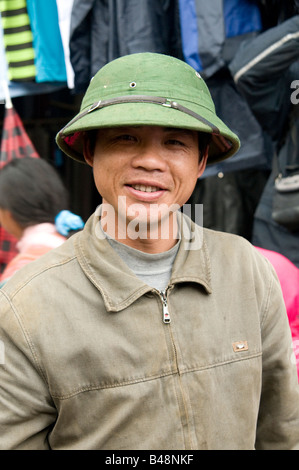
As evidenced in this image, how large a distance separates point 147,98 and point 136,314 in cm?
57

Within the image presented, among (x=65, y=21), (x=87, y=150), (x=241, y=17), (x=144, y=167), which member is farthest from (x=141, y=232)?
(x=65, y=21)

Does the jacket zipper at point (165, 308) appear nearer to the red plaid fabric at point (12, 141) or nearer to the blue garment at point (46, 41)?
the blue garment at point (46, 41)

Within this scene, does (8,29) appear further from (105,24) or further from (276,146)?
(276,146)

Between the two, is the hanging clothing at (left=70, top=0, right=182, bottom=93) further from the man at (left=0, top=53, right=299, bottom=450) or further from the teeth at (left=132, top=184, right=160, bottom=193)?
the teeth at (left=132, top=184, right=160, bottom=193)

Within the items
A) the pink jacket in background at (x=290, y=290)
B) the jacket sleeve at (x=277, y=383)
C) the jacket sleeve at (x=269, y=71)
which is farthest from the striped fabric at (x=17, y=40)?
the jacket sleeve at (x=277, y=383)

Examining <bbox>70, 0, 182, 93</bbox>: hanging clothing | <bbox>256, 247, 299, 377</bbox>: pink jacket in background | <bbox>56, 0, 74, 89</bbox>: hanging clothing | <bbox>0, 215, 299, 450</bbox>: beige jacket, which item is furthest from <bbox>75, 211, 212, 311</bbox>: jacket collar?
<bbox>56, 0, 74, 89</bbox>: hanging clothing

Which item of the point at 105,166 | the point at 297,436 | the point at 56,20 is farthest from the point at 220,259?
the point at 56,20

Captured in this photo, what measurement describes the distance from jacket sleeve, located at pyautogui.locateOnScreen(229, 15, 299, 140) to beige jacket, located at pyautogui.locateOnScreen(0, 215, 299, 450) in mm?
1691

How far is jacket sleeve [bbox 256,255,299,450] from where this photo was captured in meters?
1.60

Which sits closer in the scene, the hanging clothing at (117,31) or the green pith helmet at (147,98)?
the green pith helmet at (147,98)

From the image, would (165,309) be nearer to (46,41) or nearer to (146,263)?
(146,263)

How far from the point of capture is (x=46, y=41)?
3.52 metres

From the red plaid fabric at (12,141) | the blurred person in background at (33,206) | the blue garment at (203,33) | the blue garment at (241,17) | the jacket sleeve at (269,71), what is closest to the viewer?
the jacket sleeve at (269,71)

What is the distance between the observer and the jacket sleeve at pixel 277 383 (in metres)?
1.60
